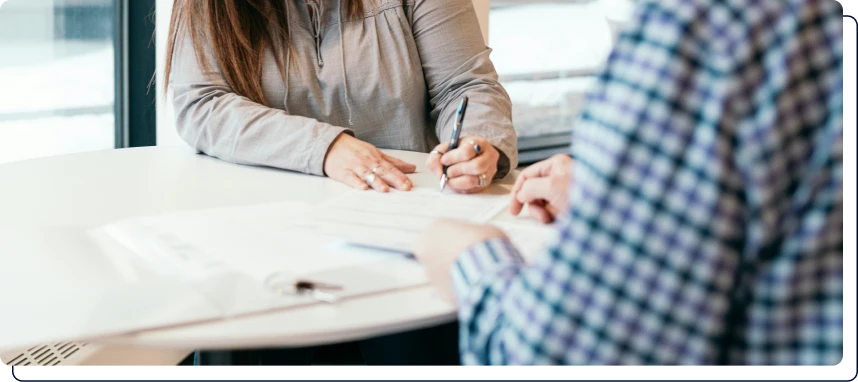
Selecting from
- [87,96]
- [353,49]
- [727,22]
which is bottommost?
[87,96]

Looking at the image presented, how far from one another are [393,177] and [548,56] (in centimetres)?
209

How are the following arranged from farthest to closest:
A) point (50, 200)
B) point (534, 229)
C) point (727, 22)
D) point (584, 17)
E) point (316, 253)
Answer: point (584, 17), point (50, 200), point (534, 229), point (316, 253), point (727, 22)

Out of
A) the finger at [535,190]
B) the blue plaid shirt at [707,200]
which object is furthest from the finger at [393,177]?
the blue plaid shirt at [707,200]

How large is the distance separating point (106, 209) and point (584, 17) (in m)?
2.49

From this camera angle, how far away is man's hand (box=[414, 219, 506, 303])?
0.72m

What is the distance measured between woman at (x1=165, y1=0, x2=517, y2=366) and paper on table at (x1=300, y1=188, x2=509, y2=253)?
18cm

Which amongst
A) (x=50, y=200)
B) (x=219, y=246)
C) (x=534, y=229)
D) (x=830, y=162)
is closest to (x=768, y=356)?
(x=830, y=162)

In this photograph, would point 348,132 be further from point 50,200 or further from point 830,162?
point 830,162

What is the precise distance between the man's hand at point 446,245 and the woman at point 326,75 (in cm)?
56

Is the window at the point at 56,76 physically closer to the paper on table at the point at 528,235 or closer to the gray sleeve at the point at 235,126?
the gray sleeve at the point at 235,126

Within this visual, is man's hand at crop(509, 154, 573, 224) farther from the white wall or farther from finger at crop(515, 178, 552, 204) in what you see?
the white wall

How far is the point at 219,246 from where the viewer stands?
87 cm

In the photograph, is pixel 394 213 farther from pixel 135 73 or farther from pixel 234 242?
pixel 135 73

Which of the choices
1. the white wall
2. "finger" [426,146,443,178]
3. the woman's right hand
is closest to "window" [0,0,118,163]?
the white wall
